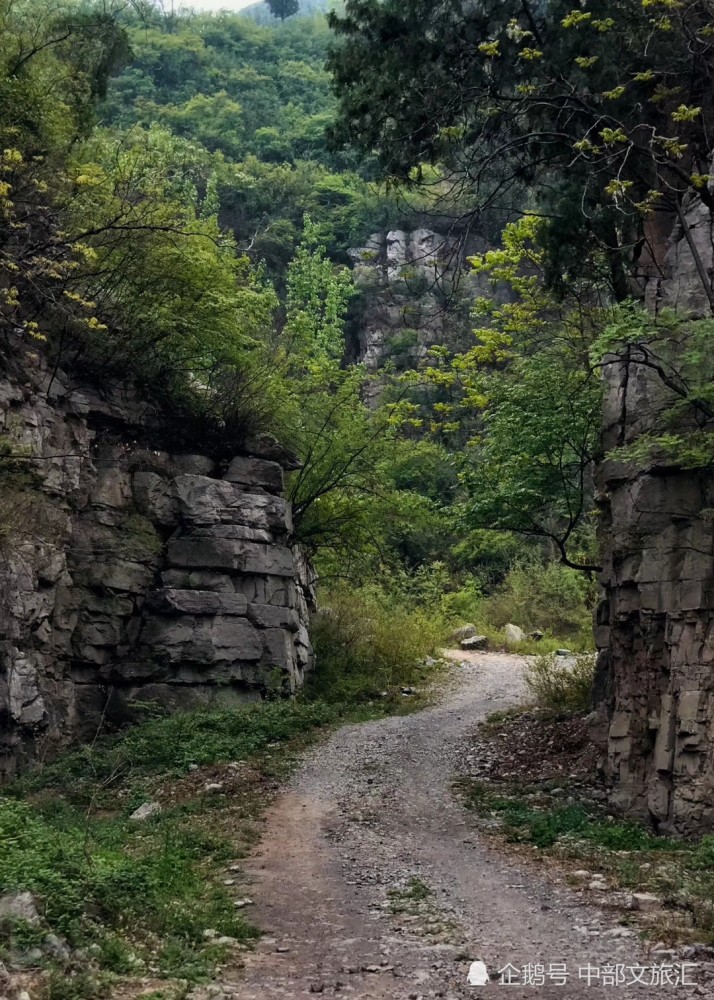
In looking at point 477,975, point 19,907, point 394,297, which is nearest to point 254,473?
point 19,907

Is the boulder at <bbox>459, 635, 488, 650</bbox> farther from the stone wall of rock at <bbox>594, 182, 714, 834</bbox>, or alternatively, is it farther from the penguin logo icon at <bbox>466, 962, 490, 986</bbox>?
the penguin logo icon at <bbox>466, 962, 490, 986</bbox>

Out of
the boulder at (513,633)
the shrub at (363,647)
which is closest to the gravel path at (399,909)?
the shrub at (363,647)

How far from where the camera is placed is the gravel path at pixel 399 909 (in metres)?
5.08

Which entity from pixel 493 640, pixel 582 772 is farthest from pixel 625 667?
pixel 493 640

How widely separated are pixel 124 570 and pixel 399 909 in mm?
9012

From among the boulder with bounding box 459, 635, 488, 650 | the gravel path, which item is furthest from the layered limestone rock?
the gravel path

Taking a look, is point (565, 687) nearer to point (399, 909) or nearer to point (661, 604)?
point (661, 604)

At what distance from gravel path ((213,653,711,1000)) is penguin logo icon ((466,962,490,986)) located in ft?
0.18

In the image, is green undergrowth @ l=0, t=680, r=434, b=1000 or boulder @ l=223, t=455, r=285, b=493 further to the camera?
boulder @ l=223, t=455, r=285, b=493

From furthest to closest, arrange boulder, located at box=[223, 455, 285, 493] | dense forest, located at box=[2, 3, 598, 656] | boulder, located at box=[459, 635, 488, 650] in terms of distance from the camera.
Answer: boulder, located at box=[459, 635, 488, 650], boulder, located at box=[223, 455, 285, 493], dense forest, located at box=[2, 3, 598, 656]

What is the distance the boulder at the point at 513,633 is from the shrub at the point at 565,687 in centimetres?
775

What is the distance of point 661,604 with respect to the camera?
30.8 feet

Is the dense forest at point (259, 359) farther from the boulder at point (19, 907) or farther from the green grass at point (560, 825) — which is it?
the boulder at point (19, 907)

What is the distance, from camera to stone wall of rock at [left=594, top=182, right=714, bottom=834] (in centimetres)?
861
